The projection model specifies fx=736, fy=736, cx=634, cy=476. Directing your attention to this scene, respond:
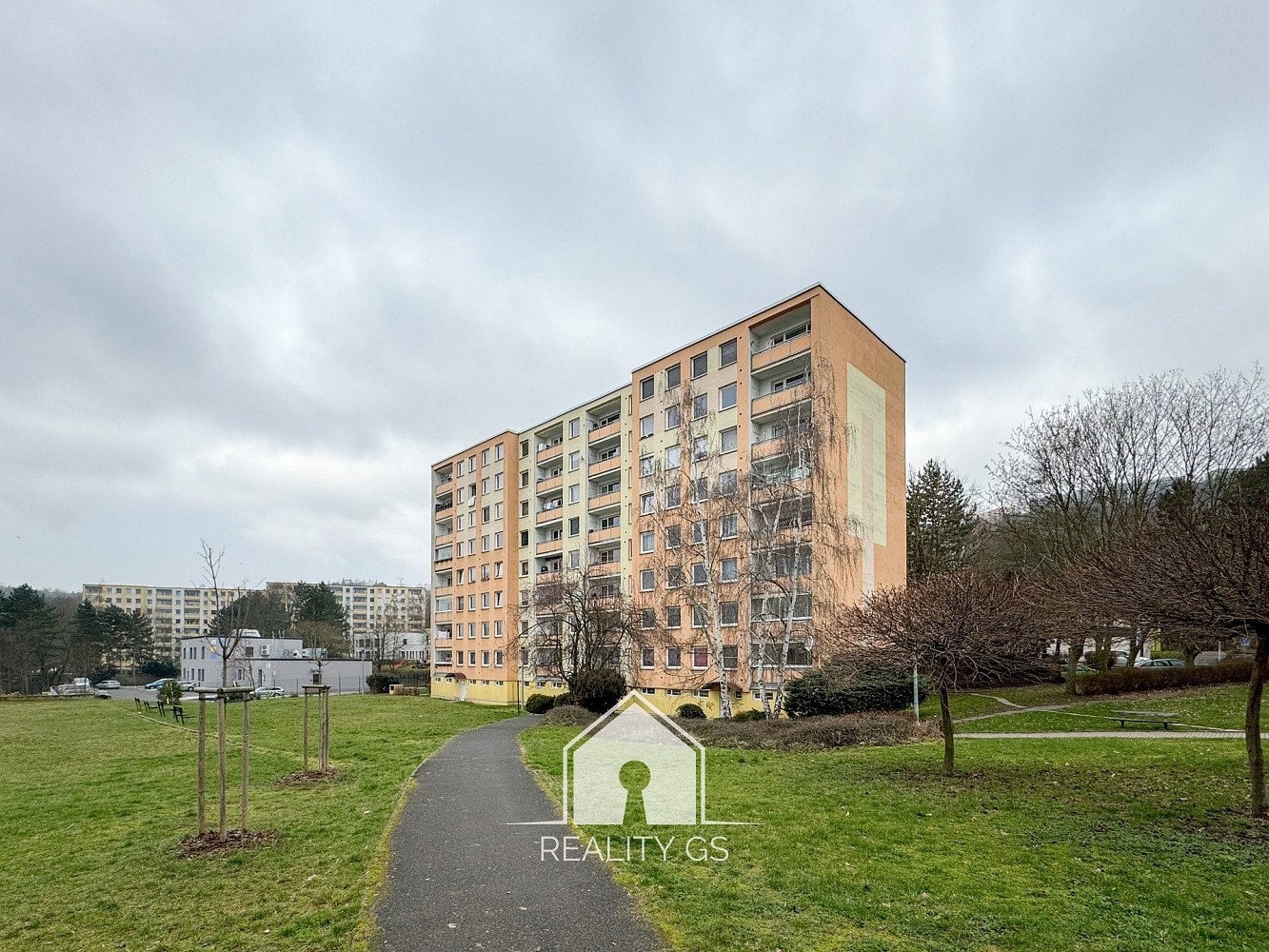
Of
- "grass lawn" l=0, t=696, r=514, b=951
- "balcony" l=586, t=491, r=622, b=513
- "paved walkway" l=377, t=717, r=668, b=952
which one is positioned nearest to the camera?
"paved walkway" l=377, t=717, r=668, b=952

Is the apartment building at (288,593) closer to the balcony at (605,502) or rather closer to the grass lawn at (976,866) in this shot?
the balcony at (605,502)

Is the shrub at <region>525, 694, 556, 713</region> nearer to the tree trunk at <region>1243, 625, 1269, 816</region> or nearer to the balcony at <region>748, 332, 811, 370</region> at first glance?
the balcony at <region>748, 332, 811, 370</region>

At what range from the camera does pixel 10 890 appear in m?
8.10

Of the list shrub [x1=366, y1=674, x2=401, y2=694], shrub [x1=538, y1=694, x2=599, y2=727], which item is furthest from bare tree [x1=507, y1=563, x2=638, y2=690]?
shrub [x1=366, y1=674, x2=401, y2=694]

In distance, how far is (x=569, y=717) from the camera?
87.9ft

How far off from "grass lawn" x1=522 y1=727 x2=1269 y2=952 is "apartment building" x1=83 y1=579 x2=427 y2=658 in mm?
97662

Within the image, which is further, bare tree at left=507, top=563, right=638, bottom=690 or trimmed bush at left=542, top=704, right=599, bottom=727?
bare tree at left=507, top=563, right=638, bottom=690

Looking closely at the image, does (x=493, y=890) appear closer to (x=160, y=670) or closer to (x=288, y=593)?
(x=160, y=670)

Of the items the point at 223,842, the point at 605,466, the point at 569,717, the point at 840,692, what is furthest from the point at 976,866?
the point at 605,466

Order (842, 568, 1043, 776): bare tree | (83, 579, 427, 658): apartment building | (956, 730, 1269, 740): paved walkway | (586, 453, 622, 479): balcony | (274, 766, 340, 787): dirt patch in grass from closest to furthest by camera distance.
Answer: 1. (842, 568, 1043, 776): bare tree
2. (274, 766, 340, 787): dirt patch in grass
3. (956, 730, 1269, 740): paved walkway
4. (586, 453, 622, 479): balcony
5. (83, 579, 427, 658): apartment building

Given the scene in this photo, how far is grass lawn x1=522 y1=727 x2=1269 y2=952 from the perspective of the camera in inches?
238

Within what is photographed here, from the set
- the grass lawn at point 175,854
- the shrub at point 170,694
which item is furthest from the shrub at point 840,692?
the shrub at point 170,694

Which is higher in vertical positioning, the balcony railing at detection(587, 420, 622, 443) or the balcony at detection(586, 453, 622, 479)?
the balcony railing at detection(587, 420, 622, 443)

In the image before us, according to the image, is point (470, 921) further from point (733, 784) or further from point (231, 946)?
point (733, 784)
